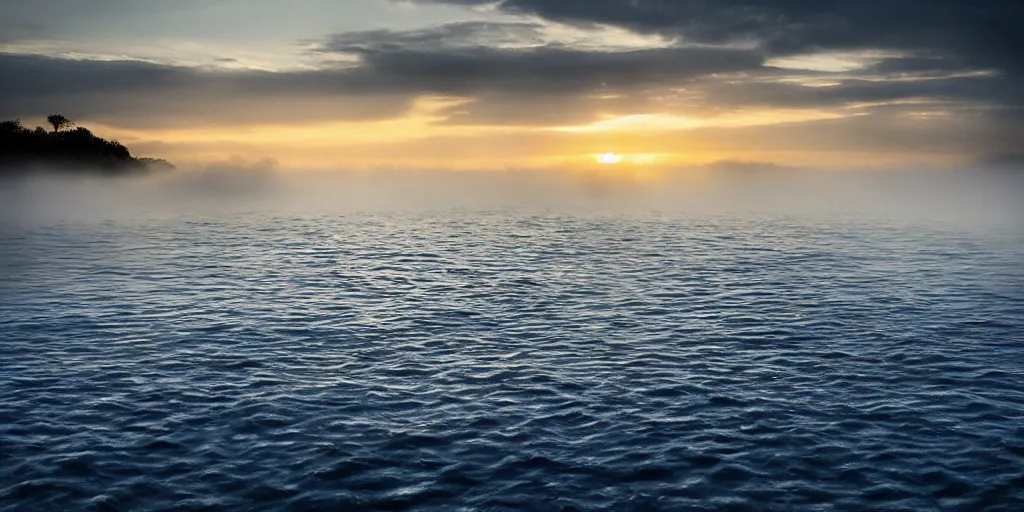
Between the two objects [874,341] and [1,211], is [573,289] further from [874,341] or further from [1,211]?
[1,211]

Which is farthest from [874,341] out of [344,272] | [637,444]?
[344,272]

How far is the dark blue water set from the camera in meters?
25.5

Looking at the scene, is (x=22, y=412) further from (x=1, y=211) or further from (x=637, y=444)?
(x=1, y=211)

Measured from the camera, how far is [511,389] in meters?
36.5

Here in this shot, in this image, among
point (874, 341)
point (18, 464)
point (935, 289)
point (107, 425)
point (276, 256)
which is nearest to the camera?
point (18, 464)

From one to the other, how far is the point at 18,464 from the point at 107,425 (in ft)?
14.1

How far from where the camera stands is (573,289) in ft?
226

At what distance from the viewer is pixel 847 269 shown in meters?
81.9

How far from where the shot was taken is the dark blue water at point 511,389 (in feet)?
83.5

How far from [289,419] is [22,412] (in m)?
11.8

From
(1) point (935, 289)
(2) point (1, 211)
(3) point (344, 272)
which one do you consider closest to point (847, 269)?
(1) point (935, 289)

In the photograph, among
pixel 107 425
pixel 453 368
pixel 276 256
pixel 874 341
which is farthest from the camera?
pixel 276 256

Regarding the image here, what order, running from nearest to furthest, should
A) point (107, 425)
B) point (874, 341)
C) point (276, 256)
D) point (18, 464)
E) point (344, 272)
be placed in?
point (18, 464), point (107, 425), point (874, 341), point (344, 272), point (276, 256)

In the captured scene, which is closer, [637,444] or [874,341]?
[637,444]
